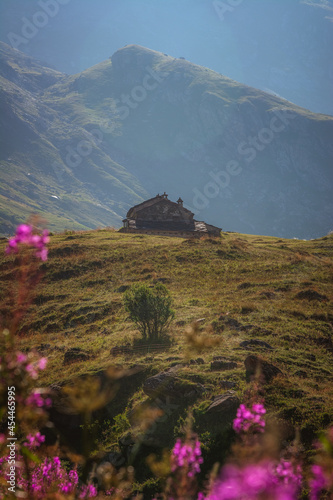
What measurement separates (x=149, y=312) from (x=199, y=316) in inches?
120

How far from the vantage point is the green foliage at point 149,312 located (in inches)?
725

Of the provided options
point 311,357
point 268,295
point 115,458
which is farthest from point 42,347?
point 268,295

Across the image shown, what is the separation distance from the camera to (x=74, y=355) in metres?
16.9

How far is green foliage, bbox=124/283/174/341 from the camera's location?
18422 mm

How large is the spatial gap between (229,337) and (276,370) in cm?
406

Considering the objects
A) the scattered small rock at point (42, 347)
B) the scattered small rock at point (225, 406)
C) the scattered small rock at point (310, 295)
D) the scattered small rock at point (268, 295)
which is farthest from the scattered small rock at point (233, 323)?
the scattered small rock at point (42, 347)

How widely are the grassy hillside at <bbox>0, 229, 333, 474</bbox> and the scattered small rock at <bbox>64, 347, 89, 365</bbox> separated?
0.28 meters

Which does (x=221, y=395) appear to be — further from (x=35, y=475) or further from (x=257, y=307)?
(x=257, y=307)

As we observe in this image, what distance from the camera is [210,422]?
1089 cm

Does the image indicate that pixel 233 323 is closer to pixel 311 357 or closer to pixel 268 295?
pixel 311 357

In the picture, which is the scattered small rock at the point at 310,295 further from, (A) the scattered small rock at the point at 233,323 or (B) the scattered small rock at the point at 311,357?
(B) the scattered small rock at the point at 311,357

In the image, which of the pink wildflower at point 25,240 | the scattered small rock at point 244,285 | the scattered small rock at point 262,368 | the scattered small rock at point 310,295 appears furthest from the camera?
the scattered small rock at point 244,285

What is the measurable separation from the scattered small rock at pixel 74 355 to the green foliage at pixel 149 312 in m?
2.90

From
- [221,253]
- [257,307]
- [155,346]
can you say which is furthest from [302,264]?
[155,346]
